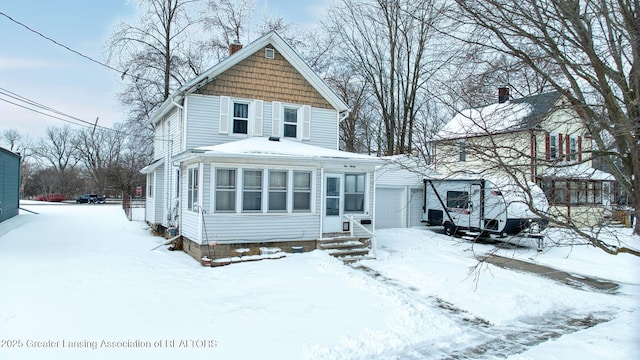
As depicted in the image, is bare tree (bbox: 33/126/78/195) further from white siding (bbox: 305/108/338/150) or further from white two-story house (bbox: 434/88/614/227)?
white two-story house (bbox: 434/88/614/227)

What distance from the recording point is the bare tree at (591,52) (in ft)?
13.9

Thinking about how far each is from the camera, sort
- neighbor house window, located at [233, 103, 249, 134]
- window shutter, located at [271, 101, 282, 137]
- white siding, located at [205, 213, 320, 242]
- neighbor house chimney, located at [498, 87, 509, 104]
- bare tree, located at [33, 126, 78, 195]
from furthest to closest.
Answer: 1. bare tree, located at [33, 126, 78, 195]
2. window shutter, located at [271, 101, 282, 137]
3. neighbor house window, located at [233, 103, 249, 134]
4. white siding, located at [205, 213, 320, 242]
5. neighbor house chimney, located at [498, 87, 509, 104]

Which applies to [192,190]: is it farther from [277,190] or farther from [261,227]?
[277,190]

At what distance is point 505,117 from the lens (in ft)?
16.2

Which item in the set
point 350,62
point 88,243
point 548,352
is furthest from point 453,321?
point 350,62

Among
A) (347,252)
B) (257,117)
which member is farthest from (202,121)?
(347,252)

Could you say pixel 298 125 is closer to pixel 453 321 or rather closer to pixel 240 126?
pixel 240 126

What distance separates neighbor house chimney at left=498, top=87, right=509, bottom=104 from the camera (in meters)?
5.39

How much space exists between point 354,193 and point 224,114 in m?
5.14

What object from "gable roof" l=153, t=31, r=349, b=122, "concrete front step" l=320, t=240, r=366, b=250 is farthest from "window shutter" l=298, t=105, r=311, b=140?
"concrete front step" l=320, t=240, r=366, b=250

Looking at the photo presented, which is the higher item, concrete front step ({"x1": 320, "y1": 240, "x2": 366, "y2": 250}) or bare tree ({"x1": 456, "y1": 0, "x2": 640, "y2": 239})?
bare tree ({"x1": 456, "y1": 0, "x2": 640, "y2": 239})

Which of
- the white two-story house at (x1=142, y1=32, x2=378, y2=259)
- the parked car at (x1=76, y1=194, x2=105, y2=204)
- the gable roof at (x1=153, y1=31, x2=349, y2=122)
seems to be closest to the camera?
the white two-story house at (x1=142, y1=32, x2=378, y2=259)

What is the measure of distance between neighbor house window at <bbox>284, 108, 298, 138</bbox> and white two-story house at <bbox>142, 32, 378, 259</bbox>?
0.12 feet

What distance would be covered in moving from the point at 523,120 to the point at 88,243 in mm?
13612
